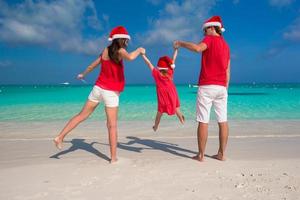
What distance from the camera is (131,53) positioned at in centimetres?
447

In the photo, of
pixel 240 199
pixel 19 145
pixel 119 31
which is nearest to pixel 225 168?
pixel 240 199

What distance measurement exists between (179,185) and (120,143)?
3.09 meters

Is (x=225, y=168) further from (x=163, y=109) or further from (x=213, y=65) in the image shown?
(x=163, y=109)

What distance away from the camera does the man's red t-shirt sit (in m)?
4.70

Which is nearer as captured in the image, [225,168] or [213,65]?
[225,168]

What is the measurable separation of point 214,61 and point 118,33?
1472mm

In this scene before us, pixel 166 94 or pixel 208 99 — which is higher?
pixel 166 94

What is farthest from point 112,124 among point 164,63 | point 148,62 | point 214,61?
point 164,63

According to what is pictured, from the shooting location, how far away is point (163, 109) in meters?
7.26

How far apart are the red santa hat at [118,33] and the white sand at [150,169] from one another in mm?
1862

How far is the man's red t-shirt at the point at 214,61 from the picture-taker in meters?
4.70

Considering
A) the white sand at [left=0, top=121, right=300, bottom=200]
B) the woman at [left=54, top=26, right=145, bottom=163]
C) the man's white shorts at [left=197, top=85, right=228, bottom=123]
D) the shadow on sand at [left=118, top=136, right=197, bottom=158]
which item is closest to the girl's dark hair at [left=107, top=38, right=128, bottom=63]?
the woman at [left=54, top=26, right=145, bottom=163]

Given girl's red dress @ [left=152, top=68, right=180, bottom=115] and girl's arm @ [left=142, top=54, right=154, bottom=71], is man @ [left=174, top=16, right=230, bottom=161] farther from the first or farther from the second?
girl's red dress @ [left=152, top=68, right=180, bottom=115]

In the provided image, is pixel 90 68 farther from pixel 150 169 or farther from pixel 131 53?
pixel 150 169
